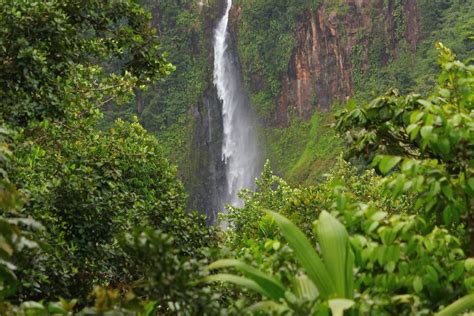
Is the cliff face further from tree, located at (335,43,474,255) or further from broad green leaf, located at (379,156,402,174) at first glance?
broad green leaf, located at (379,156,402,174)

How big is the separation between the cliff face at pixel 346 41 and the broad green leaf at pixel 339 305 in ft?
208

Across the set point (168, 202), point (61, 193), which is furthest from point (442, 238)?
point (61, 193)

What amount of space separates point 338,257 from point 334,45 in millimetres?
63653

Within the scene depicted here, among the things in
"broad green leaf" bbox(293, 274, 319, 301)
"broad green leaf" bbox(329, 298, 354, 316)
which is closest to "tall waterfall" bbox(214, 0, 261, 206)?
"broad green leaf" bbox(293, 274, 319, 301)

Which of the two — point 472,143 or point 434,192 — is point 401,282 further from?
point 472,143

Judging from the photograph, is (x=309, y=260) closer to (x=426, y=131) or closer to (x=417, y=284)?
(x=417, y=284)

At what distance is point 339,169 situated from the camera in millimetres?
32594

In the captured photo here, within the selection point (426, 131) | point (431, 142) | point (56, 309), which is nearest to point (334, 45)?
point (431, 142)

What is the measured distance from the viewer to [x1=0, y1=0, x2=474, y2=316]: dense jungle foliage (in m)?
2.71

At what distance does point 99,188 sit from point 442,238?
4.35 metres

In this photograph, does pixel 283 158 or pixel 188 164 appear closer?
pixel 283 158

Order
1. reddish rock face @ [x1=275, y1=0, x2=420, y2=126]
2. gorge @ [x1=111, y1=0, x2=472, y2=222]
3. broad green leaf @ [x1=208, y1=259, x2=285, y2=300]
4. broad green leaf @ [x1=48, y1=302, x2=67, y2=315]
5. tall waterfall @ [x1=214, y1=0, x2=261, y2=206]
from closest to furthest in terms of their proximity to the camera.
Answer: broad green leaf @ [x1=48, y1=302, x2=67, y2=315]
broad green leaf @ [x1=208, y1=259, x2=285, y2=300]
tall waterfall @ [x1=214, y1=0, x2=261, y2=206]
gorge @ [x1=111, y1=0, x2=472, y2=222]
reddish rock face @ [x1=275, y1=0, x2=420, y2=126]

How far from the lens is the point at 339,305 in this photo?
2.54 metres

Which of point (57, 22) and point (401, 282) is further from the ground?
point (57, 22)
